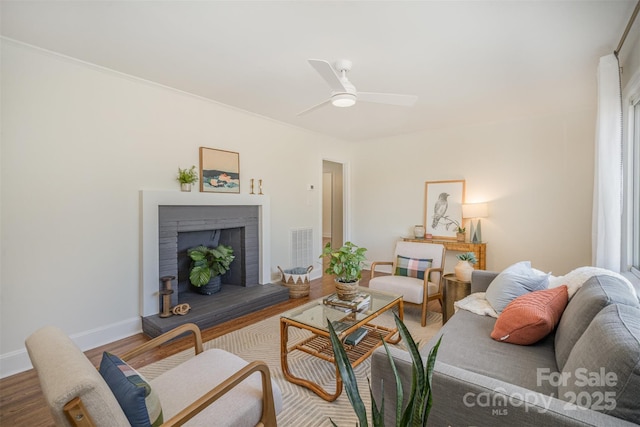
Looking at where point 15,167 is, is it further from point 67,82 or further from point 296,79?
point 296,79

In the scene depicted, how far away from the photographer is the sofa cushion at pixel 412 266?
138 inches

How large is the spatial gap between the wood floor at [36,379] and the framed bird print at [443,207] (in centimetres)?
139

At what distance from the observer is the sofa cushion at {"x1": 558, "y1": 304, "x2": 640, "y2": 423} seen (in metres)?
0.89

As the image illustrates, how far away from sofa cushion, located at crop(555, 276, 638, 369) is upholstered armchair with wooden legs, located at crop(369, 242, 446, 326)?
1489 mm

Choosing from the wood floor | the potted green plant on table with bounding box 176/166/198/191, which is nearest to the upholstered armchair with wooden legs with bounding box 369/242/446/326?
the wood floor

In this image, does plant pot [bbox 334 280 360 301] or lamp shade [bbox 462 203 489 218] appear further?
lamp shade [bbox 462 203 489 218]

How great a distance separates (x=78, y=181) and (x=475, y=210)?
15.6ft

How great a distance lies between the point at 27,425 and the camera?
1.75m

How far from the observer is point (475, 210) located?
172 inches

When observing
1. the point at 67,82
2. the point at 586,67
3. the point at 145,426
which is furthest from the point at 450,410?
the point at 67,82

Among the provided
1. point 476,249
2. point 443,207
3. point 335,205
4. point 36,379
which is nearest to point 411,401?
point 36,379

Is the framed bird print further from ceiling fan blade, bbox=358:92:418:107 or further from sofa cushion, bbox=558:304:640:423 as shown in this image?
sofa cushion, bbox=558:304:640:423

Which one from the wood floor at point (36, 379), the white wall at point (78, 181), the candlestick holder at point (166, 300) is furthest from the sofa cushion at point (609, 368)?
the white wall at point (78, 181)
